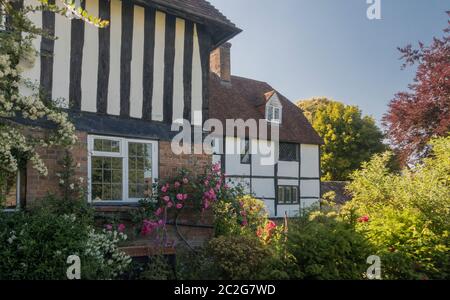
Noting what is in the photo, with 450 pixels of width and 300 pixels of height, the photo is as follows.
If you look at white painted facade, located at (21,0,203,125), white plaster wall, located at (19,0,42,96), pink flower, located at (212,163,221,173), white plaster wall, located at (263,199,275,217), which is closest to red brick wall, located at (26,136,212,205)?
pink flower, located at (212,163,221,173)

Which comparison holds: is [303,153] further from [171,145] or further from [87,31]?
[87,31]

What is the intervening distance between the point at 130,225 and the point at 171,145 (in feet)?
5.85

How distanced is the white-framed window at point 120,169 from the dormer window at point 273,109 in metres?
11.9

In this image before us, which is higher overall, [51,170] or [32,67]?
[32,67]

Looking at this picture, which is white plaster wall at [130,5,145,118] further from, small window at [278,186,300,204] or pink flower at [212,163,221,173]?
small window at [278,186,300,204]

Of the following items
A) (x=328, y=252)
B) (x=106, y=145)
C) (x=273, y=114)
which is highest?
(x=273, y=114)

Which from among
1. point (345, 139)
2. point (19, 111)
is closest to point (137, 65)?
point (19, 111)

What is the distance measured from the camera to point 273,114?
19766mm

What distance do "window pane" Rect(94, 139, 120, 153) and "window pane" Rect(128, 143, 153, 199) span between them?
0.27 m

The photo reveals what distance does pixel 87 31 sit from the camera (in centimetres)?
750

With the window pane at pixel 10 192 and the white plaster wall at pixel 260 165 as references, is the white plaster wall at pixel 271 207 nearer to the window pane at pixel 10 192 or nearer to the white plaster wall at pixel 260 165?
the white plaster wall at pixel 260 165

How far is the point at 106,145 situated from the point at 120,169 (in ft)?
1.71

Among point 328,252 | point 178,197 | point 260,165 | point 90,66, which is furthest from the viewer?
point 260,165

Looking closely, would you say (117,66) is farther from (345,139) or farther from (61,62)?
(345,139)
